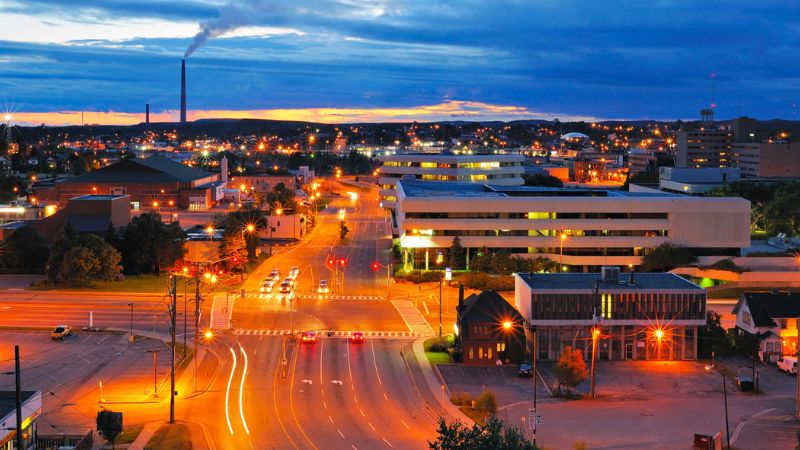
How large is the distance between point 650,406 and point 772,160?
14789 cm

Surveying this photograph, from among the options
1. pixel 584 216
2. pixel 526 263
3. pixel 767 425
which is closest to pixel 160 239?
pixel 526 263

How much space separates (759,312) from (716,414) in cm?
1437

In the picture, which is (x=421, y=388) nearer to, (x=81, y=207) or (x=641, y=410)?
(x=641, y=410)

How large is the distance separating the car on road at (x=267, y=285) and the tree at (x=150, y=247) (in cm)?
911

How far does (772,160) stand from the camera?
175 m

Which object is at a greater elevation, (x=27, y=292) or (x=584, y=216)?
(x=584, y=216)

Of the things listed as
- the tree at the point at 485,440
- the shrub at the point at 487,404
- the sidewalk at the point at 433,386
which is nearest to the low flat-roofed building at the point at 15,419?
the tree at the point at 485,440

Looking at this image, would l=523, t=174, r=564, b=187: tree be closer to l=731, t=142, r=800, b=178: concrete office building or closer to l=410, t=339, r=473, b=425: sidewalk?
l=731, t=142, r=800, b=178: concrete office building

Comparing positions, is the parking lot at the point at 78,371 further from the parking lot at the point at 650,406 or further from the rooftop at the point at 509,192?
the rooftop at the point at 509,192

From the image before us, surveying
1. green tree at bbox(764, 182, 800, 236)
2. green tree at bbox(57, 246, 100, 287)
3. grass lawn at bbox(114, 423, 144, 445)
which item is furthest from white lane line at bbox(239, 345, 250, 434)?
green tree at bbox(764, 182, 800, 236)

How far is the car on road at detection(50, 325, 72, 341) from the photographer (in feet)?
175

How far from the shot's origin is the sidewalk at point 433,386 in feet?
132

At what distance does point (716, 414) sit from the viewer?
4056 centimetres

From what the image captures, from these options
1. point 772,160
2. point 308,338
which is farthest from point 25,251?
point 772,160
